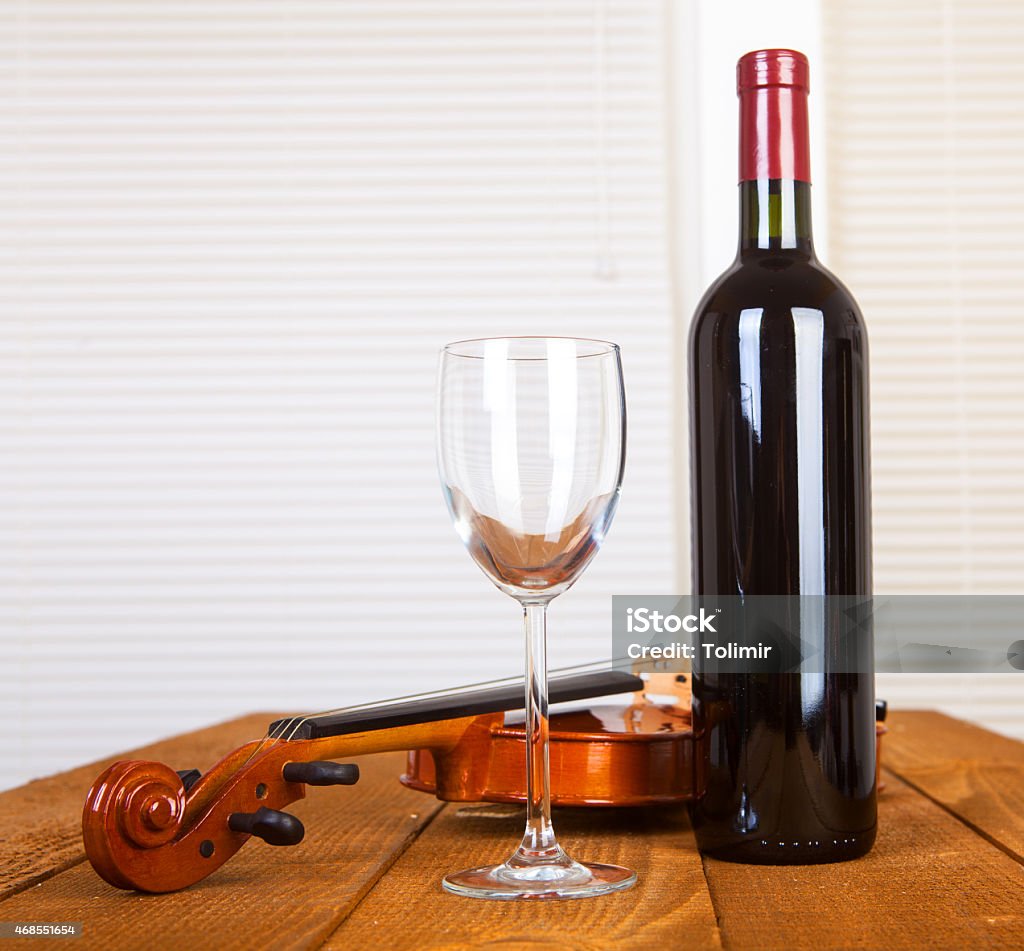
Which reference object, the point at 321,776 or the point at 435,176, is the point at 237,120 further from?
the point at 321,776

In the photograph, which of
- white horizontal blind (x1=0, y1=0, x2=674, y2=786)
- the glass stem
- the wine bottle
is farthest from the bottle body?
white horizontal blind (x1=0, y1=0, x2=674, y2=786)

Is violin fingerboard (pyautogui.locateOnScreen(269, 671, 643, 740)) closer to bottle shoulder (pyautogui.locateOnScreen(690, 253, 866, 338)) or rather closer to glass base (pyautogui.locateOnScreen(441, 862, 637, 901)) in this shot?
glass base (pyautogui.locateOnScreen(441, 862, 637, 901))

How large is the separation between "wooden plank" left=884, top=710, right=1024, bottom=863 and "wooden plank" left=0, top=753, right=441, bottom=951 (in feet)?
1.11

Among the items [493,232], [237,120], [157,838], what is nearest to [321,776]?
[157,838]

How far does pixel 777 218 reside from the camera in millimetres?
646

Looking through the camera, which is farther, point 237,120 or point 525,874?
point 237,120

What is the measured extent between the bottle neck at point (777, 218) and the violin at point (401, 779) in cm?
28

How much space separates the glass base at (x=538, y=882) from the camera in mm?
522

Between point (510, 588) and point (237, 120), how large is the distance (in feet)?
6.14

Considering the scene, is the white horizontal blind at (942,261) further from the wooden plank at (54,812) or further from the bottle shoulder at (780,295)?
the bottle shoulder at (780,295)

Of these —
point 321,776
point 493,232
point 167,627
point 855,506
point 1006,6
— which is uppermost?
point 1006,6

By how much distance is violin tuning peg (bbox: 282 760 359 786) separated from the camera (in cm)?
56

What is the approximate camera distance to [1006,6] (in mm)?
2125

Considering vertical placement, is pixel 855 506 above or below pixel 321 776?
above
